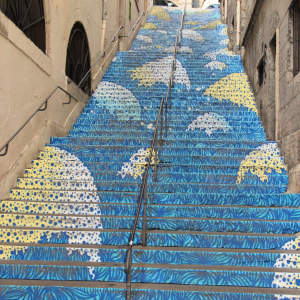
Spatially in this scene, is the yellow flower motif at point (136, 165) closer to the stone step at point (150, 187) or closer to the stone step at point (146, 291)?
the stone step at point (150, 187)

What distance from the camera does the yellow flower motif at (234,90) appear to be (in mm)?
7400

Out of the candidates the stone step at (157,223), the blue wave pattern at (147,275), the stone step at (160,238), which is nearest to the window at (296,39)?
the stone step at (157,223)

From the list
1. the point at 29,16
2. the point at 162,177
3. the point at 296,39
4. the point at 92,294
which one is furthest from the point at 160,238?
the point at 29,16

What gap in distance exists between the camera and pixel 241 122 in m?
6.57

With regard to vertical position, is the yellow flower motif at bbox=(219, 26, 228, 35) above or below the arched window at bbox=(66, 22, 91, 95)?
above

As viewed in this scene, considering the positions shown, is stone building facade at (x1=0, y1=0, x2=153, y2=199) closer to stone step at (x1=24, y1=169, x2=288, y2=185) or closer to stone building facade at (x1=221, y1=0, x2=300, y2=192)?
stone step at (x1=24, y1=169, x2=288, y2=185)

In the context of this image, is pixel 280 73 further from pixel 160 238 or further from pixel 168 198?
pixel 160 238

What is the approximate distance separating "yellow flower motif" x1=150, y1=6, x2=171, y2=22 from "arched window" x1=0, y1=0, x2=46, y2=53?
12.0 m

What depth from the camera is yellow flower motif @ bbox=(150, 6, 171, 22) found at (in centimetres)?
1697

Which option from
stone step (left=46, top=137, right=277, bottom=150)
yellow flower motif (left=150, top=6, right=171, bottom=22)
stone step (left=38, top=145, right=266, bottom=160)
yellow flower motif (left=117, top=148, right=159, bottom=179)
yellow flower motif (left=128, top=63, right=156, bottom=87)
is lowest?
yellow flower motif (left=117, top=148, right=159, bottom=179)

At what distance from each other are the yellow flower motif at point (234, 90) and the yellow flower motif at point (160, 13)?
955 centimetres

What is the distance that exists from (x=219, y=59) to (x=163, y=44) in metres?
3.23

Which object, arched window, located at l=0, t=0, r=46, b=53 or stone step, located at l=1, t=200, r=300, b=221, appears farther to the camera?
arched window, located at l=0, t=0, r=46, b=53

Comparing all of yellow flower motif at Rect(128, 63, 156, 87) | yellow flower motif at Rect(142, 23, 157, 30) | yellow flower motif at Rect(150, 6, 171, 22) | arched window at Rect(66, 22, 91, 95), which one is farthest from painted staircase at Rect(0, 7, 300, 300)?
yellow flower motif at Rect(150, 6, 171, 22)
